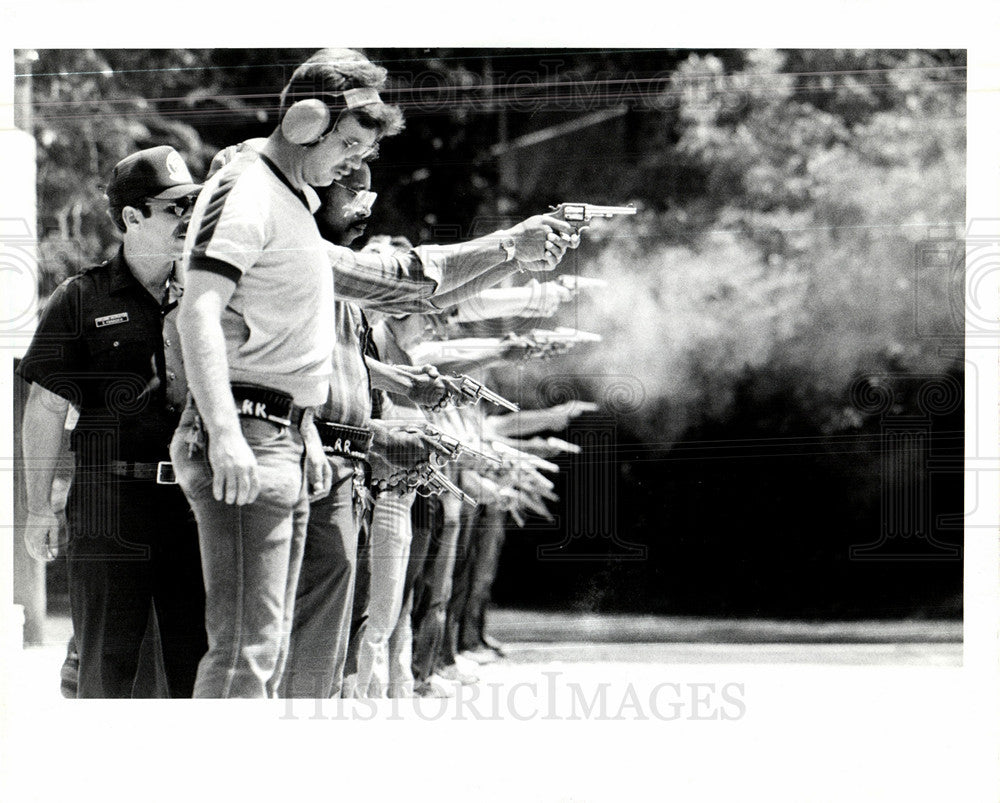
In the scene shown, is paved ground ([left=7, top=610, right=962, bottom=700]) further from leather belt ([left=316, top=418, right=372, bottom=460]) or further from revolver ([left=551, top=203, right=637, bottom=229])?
revolver ([left=551, top=203, right=637, bottom=229])

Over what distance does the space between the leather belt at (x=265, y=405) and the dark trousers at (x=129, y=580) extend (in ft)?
1.60

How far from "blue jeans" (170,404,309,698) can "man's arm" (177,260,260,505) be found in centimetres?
6

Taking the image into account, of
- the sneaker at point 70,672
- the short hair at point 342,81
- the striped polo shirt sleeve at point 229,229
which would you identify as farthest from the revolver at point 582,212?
the sneaker at point 70,672

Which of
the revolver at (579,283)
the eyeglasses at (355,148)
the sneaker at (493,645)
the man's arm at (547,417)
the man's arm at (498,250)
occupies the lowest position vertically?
the sneaker at (493,645)

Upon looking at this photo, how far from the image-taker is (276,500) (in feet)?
17.9

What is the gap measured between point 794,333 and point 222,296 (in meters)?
2.43

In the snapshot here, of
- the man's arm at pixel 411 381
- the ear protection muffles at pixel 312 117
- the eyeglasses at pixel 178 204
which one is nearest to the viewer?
the ear protection muffles at pixel 312 117

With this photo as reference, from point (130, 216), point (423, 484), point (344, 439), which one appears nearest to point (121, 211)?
point (130, 216)

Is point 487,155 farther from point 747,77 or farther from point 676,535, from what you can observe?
point 676,535

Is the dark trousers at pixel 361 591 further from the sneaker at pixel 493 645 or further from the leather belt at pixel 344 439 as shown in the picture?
the sneaker at pixel 493 645

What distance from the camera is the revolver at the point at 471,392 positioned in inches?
242

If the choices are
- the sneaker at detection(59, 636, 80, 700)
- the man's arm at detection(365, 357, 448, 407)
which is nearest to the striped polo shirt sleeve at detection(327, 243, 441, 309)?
the man's arm at detection(365, 357, 448, 407)

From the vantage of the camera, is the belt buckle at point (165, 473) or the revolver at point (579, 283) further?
the revolver at point (579, 283)
